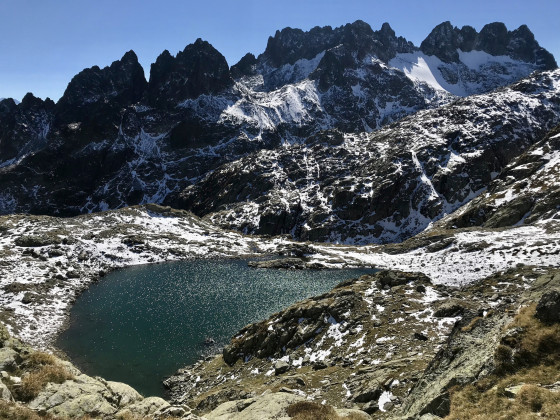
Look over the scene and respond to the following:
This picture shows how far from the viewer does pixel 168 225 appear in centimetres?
14600

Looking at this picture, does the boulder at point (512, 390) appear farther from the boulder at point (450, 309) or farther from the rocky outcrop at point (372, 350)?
the boulder at point (450, 309)

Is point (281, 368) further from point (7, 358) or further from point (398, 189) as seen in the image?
point (398, 189)

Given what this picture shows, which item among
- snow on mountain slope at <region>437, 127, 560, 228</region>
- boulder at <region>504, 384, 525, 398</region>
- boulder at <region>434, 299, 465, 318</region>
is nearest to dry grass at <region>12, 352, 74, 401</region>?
boulder at <region>504, 384, 525, 398</region>

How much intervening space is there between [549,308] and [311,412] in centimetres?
1010

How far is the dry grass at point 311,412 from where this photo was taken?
48.8 feet

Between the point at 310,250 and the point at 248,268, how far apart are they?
81.7 feet

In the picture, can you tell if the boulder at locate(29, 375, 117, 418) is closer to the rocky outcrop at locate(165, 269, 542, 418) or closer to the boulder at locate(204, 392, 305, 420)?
the boulder at locate(204, 392, 305, 420)

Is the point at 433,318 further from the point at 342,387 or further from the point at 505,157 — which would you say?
the point at 505,157

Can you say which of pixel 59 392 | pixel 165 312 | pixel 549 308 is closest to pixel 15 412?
pixel 59 392

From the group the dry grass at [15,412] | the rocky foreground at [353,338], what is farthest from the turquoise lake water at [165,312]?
the dry grass at [15,412]

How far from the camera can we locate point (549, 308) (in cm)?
1342

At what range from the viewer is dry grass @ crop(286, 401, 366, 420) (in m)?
14.9

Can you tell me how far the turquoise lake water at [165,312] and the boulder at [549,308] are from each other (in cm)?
3838

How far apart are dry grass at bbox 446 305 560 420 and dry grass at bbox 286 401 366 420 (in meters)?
4.69
